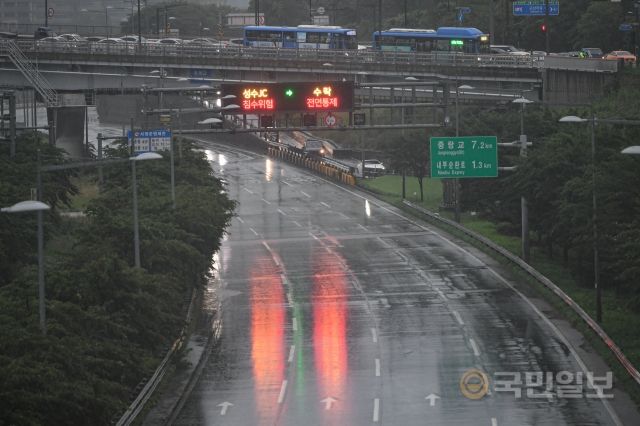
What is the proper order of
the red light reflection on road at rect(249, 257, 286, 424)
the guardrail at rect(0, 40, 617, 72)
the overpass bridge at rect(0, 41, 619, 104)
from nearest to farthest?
the red light reflection on road at rect(249, 257, 286, 424)
the overpass bridge at rect(0, 41, 619, 104)
the guardrail at rect(0, 40, 617, 72)

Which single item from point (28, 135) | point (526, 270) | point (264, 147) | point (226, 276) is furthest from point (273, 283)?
point (264, 147)

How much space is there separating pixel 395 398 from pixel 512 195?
3392 centimetres

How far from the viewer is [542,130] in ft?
250

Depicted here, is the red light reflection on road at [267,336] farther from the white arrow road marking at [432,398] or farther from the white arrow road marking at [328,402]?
the white arrow road marking at [432,398]

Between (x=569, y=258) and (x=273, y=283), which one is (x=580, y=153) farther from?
(x=273, y=283)

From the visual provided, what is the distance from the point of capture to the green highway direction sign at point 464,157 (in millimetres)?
69500

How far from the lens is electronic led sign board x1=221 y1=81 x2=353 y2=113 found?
65.4 meters

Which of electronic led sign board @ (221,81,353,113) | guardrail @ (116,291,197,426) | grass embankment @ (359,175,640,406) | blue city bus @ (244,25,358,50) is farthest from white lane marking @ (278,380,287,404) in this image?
blue city bus @ (244,25,358,50)

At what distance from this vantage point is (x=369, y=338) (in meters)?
46.4

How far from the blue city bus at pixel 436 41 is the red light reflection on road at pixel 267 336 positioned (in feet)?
167

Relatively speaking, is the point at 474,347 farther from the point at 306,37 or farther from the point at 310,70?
the point at 306,37

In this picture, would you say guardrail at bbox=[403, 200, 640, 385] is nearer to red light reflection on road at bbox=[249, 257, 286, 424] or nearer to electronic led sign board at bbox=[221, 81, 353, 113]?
red light reflection on road at bbox=[249, 257, 286, 424]

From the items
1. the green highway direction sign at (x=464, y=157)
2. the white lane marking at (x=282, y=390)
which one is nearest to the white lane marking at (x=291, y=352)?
the white lane marking at (x=282, y=390)

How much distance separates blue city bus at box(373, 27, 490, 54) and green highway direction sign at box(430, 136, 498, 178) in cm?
4275
